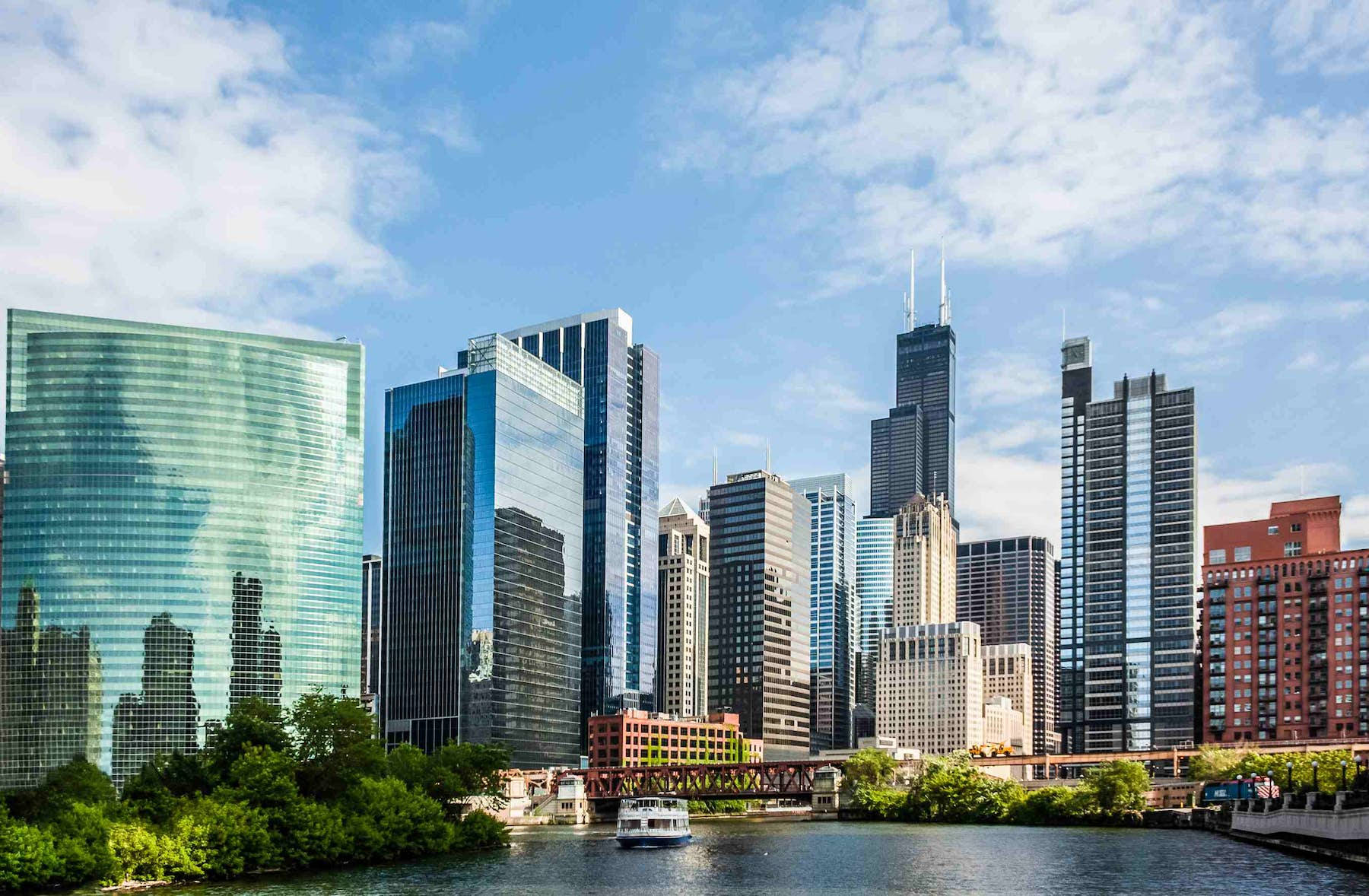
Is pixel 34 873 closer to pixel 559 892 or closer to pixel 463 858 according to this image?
pixel 559 892

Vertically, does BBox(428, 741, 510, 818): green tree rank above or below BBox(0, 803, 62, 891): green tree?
below

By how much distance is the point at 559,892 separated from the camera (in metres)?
126

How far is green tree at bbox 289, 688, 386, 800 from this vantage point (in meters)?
160

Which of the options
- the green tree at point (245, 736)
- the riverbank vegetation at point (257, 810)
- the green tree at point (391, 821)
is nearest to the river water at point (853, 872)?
the green tree at point (391, 821)

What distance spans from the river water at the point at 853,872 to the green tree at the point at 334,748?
13985 mm

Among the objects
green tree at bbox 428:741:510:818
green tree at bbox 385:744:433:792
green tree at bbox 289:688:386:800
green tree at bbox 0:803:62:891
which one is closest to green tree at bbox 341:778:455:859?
green tree at bbox 289:688:386:800

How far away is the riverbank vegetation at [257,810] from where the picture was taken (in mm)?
121500

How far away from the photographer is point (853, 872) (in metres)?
150

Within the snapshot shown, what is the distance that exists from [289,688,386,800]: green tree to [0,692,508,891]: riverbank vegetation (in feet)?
0.47

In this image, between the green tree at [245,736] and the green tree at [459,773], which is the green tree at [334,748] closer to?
the green tree at [245,736]

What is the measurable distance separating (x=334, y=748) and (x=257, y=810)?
2751 cm

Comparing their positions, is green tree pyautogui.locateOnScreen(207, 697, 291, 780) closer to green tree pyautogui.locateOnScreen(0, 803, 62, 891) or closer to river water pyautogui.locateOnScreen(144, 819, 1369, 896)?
river water pyautogui.locateOnScreen(144, 819, 1369, 896)

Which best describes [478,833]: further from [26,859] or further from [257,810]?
[26,859]

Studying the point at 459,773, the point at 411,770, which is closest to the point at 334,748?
the point at 411,770
